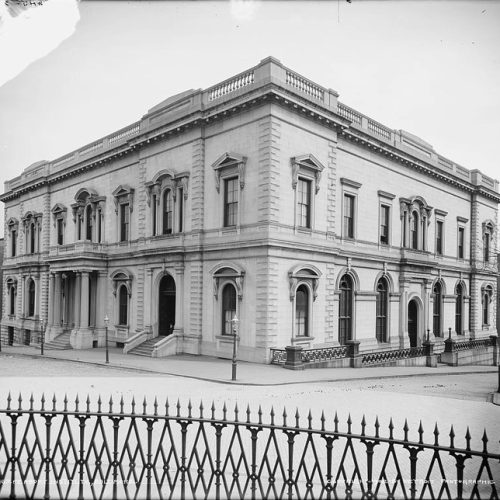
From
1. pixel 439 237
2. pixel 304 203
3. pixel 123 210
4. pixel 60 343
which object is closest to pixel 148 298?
pixel 123 210

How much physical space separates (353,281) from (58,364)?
14753 mm

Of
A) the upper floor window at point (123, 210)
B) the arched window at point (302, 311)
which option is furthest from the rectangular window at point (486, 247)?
the upper floor window at point (123, 210)

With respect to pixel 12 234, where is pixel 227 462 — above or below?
below

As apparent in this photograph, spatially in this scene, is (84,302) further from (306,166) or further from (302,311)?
(306,166)

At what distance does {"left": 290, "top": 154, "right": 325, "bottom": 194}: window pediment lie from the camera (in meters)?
21.3

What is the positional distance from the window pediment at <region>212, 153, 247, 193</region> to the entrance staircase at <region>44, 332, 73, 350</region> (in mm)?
14133

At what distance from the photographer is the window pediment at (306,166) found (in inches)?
840

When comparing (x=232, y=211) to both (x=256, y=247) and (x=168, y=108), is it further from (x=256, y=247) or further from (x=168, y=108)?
(x=168, y=108)

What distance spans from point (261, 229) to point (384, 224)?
10.5 m

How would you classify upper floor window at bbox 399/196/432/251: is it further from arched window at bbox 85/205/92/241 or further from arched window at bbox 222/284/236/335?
arched window at bbox 85/205/92/241

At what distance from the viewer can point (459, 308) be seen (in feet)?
116

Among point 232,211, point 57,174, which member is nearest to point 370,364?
point 232,211

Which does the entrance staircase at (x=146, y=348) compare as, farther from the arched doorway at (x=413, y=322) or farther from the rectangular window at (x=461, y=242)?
the rectangular window at (x=461, y=242)

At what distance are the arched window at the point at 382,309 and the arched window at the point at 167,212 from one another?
39.7ft
